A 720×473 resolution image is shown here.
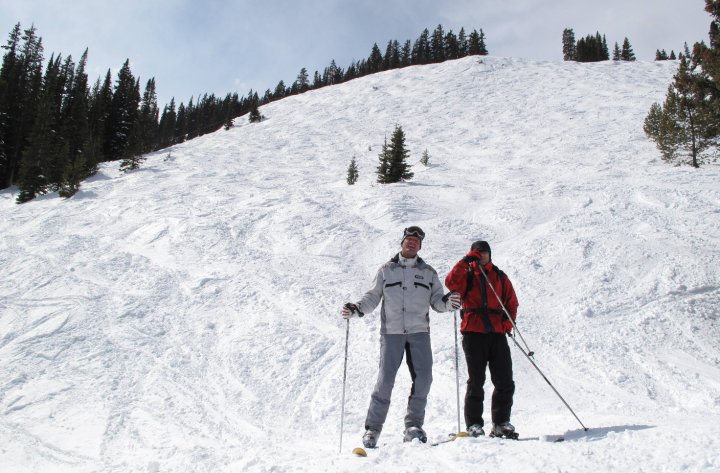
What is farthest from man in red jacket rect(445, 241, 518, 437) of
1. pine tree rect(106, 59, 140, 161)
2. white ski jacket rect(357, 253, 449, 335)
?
pine tree rect(106, 59, 140, 161)

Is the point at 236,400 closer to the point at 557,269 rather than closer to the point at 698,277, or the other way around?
the point at 557,269

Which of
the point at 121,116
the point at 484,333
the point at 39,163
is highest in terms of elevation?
the point at 121,116

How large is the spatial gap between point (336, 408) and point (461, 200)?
11.1 meters

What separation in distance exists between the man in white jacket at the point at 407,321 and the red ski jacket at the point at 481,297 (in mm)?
222

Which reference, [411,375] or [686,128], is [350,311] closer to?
[411,375]

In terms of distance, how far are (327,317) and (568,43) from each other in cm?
8131

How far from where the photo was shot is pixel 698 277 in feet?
27.8

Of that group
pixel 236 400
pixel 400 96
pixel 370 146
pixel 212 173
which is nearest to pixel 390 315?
pixel 236 400

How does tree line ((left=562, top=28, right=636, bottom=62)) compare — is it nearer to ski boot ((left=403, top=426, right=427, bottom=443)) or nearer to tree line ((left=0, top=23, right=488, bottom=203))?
tree line ((left=0, top=23, right=488, bottom=203))

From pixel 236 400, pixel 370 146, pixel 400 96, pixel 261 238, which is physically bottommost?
pixel 236 400

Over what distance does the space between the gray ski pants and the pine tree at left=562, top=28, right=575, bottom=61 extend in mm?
82055

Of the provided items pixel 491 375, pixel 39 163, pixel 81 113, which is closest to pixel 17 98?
pixel 81 113

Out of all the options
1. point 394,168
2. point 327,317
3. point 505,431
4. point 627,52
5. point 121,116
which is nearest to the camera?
point 505,431

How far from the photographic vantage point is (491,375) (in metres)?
4.28
